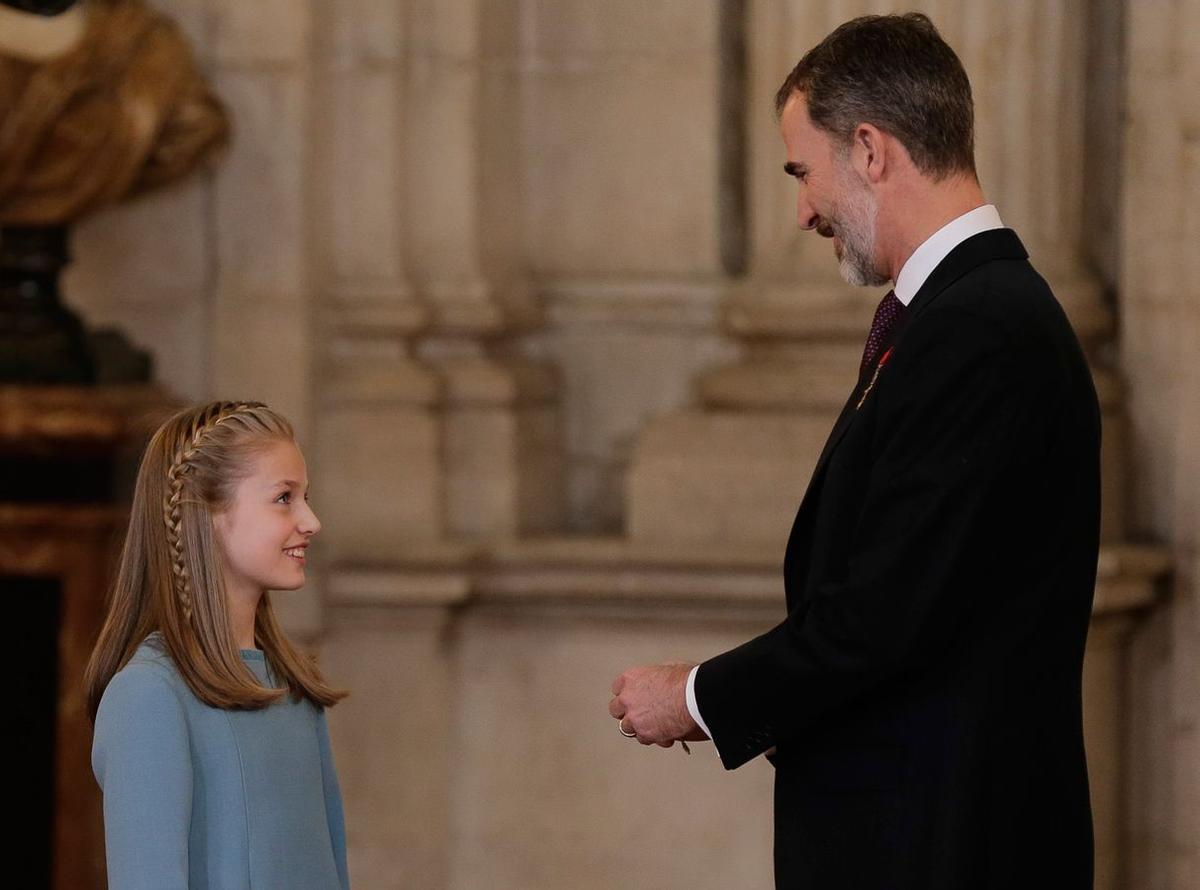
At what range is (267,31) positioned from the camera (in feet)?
16.4

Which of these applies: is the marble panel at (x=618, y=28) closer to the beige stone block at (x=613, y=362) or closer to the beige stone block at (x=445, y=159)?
the beige stone block at (x=445, y=159)

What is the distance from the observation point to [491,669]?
502 cm

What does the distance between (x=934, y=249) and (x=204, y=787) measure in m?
1.09

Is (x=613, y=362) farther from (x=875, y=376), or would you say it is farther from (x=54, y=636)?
(x=875, y=376)

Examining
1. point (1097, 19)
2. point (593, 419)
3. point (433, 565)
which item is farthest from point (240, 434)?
point (1097, 19)

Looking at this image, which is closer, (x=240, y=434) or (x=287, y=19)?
(x=240, y=434)

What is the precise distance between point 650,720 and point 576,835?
235 centimetres

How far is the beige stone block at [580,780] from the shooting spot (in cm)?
488

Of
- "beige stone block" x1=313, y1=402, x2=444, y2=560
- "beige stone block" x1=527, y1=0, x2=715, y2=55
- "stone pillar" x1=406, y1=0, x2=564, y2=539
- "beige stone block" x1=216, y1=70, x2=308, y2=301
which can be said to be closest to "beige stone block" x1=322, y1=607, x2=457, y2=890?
"beige stone block" x1=313, y1=402, x2=444, y2=560

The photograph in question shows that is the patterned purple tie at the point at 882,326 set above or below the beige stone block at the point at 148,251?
below

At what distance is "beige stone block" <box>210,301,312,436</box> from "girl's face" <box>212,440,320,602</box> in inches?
95.5

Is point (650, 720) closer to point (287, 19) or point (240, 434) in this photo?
point (240, 434)

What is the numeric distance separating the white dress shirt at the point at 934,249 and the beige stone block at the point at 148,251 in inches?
107

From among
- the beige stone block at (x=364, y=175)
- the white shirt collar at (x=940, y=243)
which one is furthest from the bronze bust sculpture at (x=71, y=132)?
the white shirt collar at (x=940, y=243)
